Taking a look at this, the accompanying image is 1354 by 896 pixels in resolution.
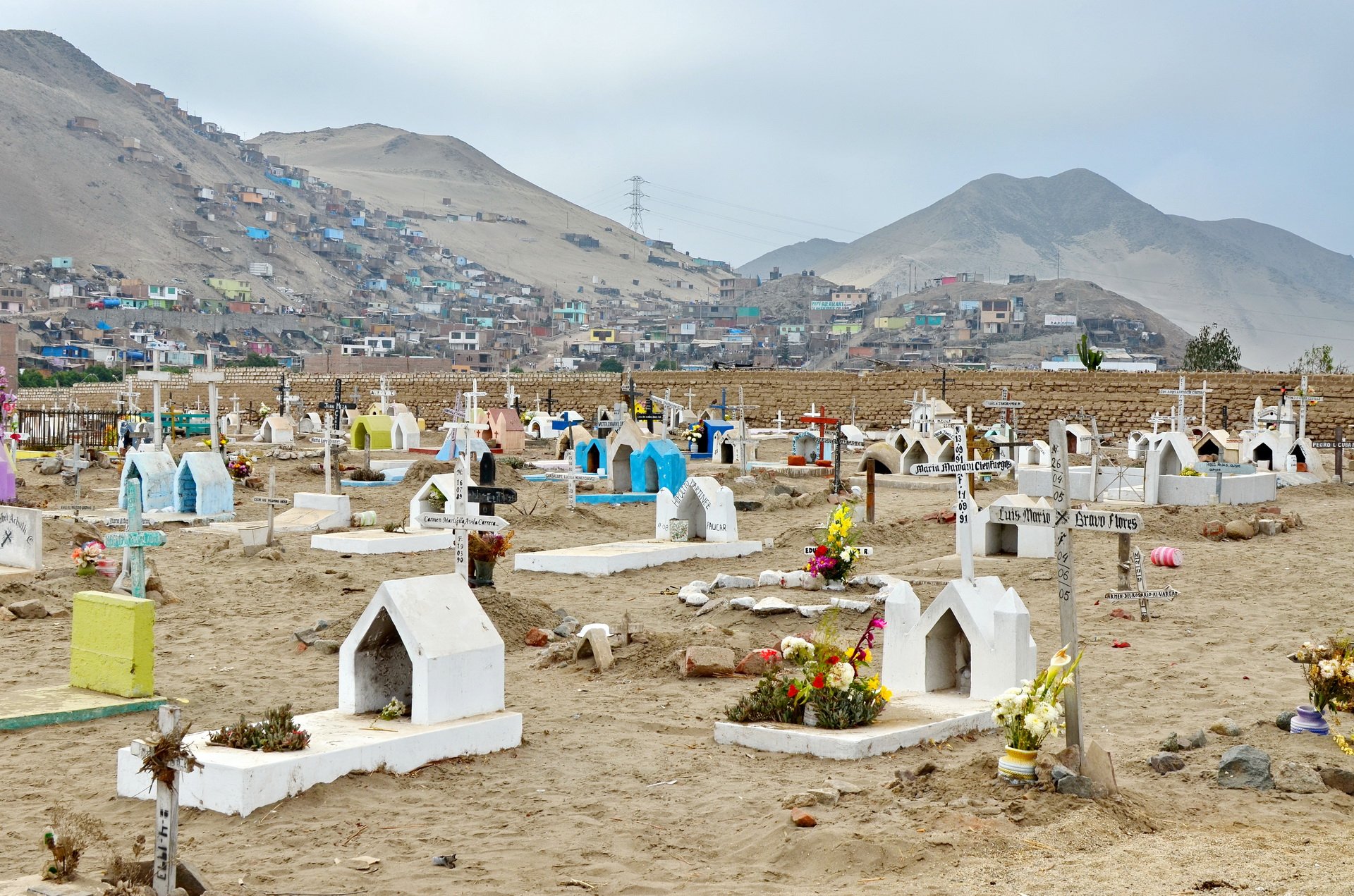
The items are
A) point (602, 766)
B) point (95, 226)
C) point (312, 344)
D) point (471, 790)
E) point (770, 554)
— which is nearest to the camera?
point (471, 790)

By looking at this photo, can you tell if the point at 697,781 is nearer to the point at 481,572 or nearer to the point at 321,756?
the point at 321,756

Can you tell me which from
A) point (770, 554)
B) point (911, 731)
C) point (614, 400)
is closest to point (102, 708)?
point (911, 731)

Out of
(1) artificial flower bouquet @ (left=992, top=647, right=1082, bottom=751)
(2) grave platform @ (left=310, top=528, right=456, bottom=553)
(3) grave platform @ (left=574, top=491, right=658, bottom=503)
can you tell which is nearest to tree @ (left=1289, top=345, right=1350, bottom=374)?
(3) grave platform @ (left=574, top=491, right=658, bottom=503)

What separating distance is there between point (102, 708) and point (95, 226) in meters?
194

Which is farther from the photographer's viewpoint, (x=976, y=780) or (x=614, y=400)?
(x=614, y=400)

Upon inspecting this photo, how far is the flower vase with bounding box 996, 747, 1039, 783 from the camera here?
7258 mm

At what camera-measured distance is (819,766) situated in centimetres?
838

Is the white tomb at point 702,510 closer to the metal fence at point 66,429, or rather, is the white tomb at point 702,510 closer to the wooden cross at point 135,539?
the wooden cross at point 135,539

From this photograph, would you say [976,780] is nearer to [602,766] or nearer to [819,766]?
[819,766]

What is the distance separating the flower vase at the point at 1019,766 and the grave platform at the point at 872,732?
1305 mm

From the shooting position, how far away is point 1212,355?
66.4 m

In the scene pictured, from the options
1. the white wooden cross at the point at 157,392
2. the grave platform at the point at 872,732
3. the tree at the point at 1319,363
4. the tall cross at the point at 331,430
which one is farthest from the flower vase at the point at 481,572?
the tree at the point at 1319,363

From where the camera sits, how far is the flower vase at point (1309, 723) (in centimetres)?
836

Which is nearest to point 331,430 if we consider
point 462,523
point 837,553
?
point 837,553
